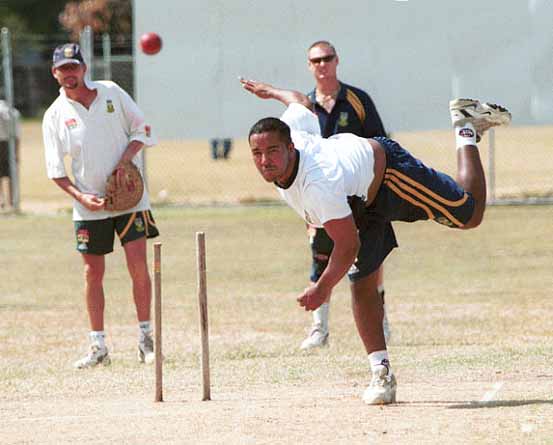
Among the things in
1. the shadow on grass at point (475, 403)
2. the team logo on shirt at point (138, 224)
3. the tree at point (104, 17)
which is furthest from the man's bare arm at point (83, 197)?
the tree at point (104, 17)

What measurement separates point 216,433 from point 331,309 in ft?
18.0

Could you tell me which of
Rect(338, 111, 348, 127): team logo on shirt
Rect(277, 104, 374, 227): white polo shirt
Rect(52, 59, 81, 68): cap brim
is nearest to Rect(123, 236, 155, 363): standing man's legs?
Rect(52, 59, 81, 68): cap brim

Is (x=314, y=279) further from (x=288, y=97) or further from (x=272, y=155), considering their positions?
(x=272, y=155)

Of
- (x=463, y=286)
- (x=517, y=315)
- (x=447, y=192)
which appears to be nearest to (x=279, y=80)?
(x=463, y=286)

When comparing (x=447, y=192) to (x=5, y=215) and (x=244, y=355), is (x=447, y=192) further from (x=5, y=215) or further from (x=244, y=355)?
(x=5, y=215)

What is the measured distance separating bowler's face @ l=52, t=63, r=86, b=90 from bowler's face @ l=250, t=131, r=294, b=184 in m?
2.69

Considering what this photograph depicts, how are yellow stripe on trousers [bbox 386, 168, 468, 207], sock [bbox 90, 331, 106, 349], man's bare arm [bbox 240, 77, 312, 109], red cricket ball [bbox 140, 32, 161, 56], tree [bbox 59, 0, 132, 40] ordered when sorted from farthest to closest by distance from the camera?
tree [bbox 59, 0, 132, 40] < red cricket ball [bbox 140, 32, 161, 56] < sock [bbox 90, 331, 106, 349] < man's bare arm [bbox 240, 77, 312, 109] < yellow stripe on trousers [bbox 386, 168, 468, 207]

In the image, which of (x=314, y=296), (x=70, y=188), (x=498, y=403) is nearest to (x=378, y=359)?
(x=498, y=403)

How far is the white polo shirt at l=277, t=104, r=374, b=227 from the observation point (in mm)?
7238

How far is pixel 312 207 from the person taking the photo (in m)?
7.30

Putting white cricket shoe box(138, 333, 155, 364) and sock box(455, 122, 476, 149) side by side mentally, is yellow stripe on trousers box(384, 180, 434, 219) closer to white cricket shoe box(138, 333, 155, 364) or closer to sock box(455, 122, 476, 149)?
sock box(455, 122, 476, 149)

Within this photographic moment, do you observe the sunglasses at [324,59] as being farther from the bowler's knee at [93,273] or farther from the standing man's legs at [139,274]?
the bowler's knee at [93,273]

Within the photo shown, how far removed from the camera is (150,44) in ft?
68.2

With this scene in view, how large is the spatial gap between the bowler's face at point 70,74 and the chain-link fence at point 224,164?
10844mm
